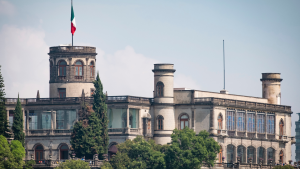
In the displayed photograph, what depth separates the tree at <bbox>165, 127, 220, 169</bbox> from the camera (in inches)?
3895

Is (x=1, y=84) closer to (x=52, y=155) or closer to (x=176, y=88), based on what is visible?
(x=52, y=155)

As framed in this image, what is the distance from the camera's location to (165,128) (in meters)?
110

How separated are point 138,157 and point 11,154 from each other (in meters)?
14.7

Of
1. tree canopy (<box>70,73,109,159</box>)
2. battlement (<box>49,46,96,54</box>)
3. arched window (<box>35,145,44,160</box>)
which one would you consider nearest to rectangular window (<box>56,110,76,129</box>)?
arched window (<box>35,145,44,160</box>)

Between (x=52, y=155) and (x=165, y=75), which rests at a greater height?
(x=165, y=75)

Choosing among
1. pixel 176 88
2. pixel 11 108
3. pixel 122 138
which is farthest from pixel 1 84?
pixel 176 88

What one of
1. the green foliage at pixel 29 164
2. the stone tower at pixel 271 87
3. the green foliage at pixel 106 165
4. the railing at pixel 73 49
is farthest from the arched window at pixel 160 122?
the stone tower at pixel 271 87

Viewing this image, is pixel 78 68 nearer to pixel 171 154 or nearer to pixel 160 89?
pixel 160 89

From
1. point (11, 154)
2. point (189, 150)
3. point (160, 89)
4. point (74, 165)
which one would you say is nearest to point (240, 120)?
point (160, 89)

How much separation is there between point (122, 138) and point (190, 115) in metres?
10.4

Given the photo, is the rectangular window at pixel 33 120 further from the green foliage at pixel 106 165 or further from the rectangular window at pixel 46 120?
the green foliage at pixel 106 165

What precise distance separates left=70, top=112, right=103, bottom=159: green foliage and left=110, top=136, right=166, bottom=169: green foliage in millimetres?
3288

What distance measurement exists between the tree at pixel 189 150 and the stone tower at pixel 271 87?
2664 centimetres

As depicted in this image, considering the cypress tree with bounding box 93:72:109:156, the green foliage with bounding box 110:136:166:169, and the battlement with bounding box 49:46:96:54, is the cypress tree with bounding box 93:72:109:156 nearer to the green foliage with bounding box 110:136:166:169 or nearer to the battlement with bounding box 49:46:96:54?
the green foliage with bounding box 110:136:166:169
